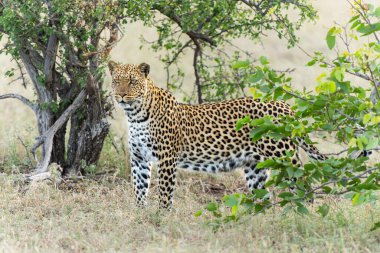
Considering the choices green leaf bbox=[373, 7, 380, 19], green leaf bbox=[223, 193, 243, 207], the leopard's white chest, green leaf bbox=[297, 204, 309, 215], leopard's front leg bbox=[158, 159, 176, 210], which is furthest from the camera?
the leopard's white chest

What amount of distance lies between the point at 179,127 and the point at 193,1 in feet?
5.86

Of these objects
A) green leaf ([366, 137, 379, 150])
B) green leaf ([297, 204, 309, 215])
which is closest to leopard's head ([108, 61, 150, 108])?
green leaf ([297, 204, 309, 215])

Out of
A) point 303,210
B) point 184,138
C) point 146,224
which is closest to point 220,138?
point 184,138

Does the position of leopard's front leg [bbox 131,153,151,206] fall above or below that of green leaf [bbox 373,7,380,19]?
below

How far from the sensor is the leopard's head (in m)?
9.19

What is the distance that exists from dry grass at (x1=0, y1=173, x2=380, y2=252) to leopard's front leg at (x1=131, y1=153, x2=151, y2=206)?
1.07ft

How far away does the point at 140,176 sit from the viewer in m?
9.74

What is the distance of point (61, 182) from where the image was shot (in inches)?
404

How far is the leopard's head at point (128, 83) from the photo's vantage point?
9188mm

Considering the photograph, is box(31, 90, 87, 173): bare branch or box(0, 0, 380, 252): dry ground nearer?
box(0, 0, 380, 252): dry ground

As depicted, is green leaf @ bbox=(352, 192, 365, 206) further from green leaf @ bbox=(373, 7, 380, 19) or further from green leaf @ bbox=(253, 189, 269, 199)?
green leaf @ bbox=(373, 7, 380, 19)

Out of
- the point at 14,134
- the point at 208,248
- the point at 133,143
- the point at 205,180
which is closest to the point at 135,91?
the point at 133,143

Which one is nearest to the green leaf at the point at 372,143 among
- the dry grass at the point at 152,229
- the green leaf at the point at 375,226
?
the dry grass at the point at 152,229

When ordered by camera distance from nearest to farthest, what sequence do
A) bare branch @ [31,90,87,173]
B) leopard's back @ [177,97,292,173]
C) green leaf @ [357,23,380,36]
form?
green leaf @ [357,23,380,36], leopard's back @ [177,97,292,173], bare branch @ [31,90,87,173]
